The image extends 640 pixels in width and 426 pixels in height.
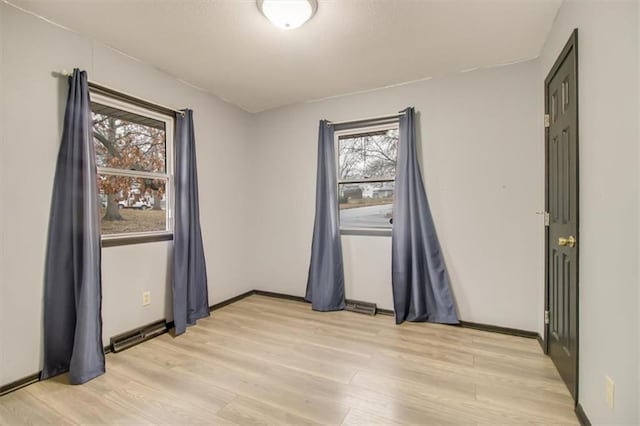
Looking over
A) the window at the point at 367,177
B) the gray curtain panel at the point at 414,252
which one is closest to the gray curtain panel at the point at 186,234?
the window at the point at 367,177

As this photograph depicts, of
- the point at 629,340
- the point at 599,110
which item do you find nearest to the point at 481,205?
the point at 599,110

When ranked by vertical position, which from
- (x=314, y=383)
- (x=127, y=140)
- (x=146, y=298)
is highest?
(x=127, y=140)

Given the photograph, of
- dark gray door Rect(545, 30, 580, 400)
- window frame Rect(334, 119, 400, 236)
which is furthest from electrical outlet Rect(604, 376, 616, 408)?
window frame Rect(334, 119, 400, 236)

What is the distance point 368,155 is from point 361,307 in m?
1.80

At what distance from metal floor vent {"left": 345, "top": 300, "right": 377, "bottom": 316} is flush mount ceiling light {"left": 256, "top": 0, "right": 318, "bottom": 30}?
283 cm

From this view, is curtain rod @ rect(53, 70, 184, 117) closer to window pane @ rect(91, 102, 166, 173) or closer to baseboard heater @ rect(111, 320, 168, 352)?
window pane @ rect(91, 102, 166, 173)

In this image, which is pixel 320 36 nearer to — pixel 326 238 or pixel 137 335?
pixel 326 238

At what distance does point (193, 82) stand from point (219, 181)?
1119 mm

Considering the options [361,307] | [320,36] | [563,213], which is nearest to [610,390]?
[563,213]

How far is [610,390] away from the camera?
4.30 feet

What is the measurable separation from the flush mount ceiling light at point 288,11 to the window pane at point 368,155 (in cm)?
168

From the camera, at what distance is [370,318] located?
3229 mm

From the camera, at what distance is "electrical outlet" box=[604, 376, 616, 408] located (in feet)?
4.23

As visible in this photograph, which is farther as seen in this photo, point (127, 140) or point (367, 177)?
point (367, 177)
